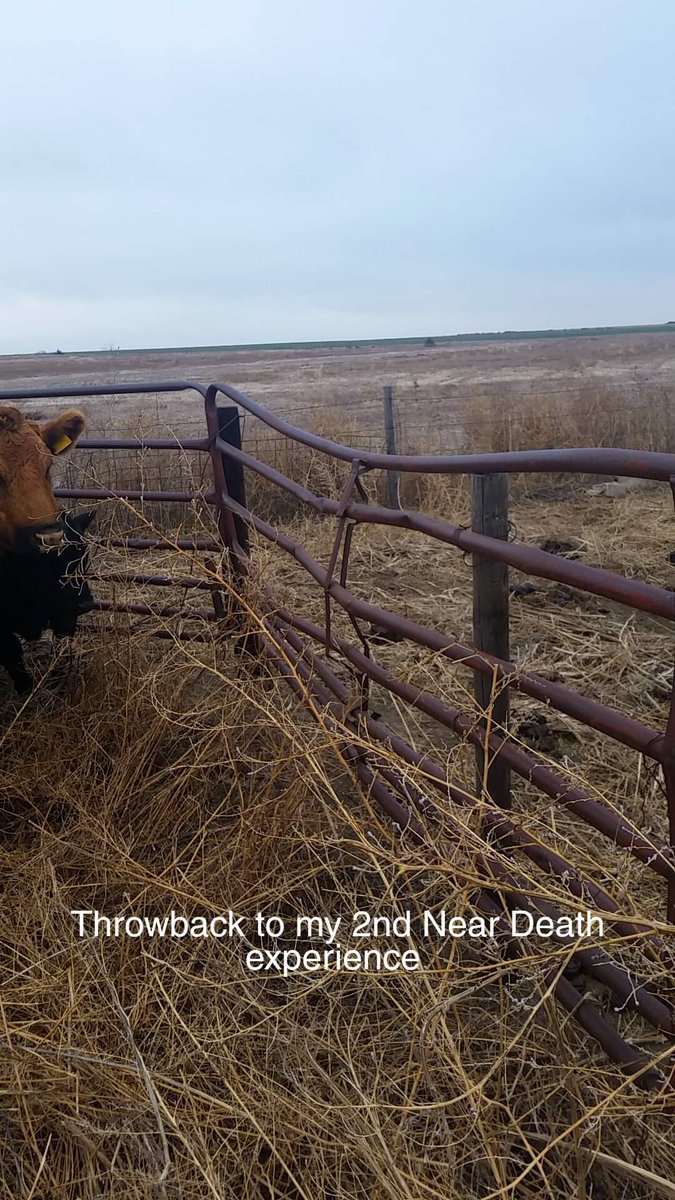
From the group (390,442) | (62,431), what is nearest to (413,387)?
(390,442)

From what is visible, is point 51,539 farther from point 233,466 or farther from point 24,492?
point 233,466

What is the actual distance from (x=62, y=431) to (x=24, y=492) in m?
0.57

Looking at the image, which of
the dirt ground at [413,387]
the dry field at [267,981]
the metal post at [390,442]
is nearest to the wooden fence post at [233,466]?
the dry field at [267,981]

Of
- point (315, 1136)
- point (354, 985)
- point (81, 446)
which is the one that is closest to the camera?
point (315, 1136)

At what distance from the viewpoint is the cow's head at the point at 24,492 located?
12.0 feet

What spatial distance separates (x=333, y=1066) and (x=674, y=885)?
1.14 m

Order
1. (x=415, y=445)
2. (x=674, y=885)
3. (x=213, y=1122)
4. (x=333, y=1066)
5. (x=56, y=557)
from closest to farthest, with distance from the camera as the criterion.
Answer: (x=674, y=885), (x=213, y=1122), (x=333, y=1066), (x=56, y=557), (x=415, y=445)

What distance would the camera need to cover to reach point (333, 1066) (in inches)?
80.9

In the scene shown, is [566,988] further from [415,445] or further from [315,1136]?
[415,445]

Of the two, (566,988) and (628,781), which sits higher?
(566,988)

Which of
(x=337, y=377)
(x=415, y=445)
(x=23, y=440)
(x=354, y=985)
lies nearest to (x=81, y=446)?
(x=23, y=440)

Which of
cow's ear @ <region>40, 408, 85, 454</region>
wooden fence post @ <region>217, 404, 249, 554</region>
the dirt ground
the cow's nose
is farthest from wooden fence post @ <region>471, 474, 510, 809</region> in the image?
the dirt ground

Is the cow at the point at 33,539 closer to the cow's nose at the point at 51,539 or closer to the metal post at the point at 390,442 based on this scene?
the cow's nose at the point at 51,539

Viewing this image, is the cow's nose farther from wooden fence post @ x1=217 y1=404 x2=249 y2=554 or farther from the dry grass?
wooden fence post @ x1=217 y1=404 x2=249 y2=554
